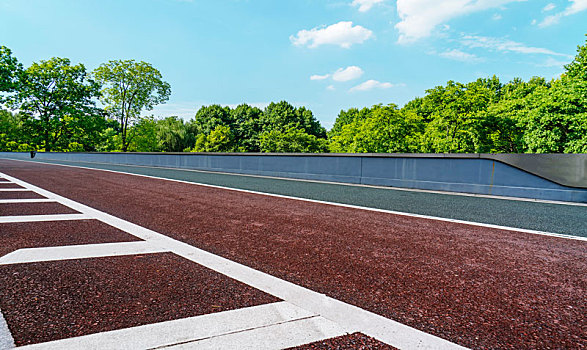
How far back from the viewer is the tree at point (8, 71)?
4831 centimetres

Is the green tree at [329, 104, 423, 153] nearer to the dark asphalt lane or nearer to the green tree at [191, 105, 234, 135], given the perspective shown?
the green tree at [191, 105, 234, 135]

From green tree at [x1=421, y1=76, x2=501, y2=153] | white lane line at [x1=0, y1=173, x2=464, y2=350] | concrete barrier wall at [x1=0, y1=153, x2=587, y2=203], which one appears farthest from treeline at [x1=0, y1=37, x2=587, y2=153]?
white lane line at [x1=0, y1=173, x2=464, y2=350]

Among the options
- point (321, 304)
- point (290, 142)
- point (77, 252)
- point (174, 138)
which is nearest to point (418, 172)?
point (321, 304)

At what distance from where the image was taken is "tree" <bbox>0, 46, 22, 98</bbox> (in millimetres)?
48312

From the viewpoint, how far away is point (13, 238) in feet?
14.0

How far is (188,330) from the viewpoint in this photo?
212 cm

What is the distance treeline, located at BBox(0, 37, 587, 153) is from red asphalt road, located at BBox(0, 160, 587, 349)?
37637 millimetres

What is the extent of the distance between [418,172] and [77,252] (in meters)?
10.0

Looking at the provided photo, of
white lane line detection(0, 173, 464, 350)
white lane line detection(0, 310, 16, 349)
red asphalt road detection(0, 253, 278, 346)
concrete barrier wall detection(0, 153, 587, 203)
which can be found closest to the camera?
white lane line detection(0, 310, 16, 349)

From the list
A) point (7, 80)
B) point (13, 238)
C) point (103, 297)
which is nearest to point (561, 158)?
point (103, 297)

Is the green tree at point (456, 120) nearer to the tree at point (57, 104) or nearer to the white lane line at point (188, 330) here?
the white lane line at point (188, 330)

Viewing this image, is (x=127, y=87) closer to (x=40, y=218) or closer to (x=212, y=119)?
(x=212, y=119)

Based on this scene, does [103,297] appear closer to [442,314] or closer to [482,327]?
[442,314]

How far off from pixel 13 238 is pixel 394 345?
488cm
